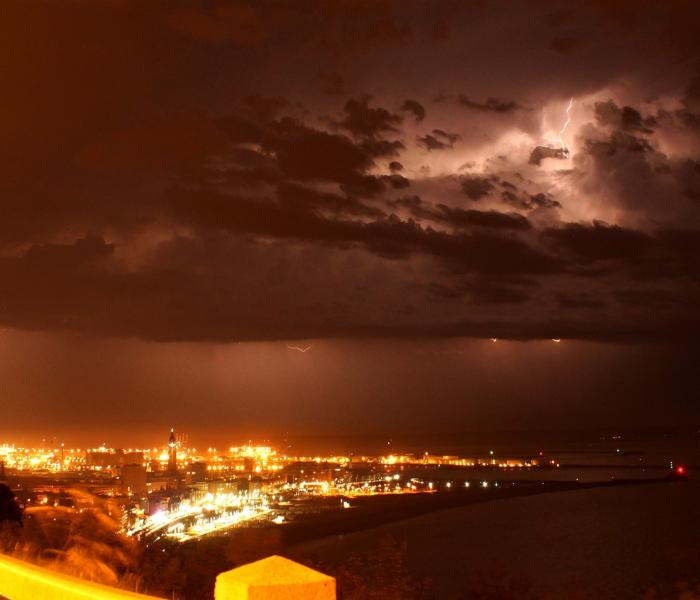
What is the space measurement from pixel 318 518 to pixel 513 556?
18719 millimetres

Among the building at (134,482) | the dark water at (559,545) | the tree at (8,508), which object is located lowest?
the dark water at (559,545)

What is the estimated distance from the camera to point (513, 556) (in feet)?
123

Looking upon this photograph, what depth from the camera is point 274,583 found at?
386cm

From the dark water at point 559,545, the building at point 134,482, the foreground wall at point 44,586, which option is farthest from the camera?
the building at point 134,482

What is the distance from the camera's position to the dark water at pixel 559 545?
28.2m

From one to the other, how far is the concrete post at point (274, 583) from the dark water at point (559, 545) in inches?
455

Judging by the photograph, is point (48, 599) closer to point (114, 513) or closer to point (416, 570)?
point (114, 513)

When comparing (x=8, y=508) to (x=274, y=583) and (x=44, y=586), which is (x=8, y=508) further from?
(x=274, y=583)

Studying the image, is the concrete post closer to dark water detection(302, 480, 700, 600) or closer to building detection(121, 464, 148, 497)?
dark water detection(302, 480, 700, 600)

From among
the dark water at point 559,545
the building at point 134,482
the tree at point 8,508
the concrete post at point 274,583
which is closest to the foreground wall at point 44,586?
the concrete post at point 274,583

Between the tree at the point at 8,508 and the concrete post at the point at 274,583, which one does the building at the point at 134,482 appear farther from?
the concrete post at the point at 274,583

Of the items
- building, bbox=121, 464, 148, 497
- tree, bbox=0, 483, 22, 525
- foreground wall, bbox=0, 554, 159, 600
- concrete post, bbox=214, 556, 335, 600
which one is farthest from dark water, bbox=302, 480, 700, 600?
building, bbox=121, 464, 148, 497

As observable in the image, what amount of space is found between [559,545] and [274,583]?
42139 mm

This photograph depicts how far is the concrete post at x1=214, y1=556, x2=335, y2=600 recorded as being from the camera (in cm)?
383
